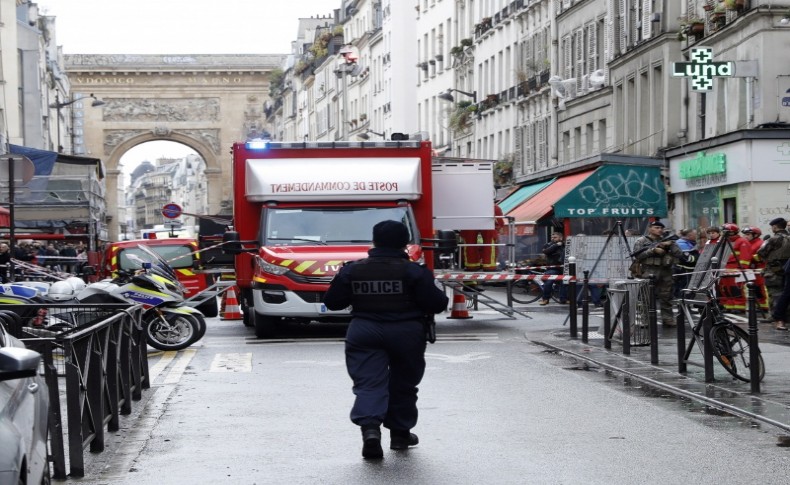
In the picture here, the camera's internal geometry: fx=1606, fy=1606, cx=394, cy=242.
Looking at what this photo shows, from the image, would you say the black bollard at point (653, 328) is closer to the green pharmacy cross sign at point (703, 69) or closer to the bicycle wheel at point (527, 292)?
the bicycle wheel at point (527, 292)

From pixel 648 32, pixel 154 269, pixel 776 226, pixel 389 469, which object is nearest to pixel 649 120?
pixel 648 32

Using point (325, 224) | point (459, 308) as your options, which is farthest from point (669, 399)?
point (459, 308)

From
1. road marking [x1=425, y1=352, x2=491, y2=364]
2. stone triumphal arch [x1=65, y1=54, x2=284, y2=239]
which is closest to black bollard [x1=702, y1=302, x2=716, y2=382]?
road marking [x1=425, y1=352, x2=491, y2=364]

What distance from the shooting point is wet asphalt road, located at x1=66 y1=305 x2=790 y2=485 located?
8953 millimetres

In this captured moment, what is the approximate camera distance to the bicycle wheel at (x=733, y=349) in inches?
547

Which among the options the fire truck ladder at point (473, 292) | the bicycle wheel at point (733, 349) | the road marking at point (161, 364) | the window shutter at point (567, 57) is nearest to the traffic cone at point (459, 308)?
the fire truck ladder at point (473, 292)

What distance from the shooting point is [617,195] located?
3591cm

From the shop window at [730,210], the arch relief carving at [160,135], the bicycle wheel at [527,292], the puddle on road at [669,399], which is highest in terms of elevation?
the arch relief carving at [160,135]

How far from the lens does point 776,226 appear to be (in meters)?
22.8

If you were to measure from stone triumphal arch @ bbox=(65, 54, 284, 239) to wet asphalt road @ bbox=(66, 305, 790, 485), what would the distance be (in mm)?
96887

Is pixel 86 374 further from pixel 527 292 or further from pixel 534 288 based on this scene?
pixel 527 292

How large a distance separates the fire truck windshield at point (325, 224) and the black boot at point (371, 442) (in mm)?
11772

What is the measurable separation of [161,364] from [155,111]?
98.4 m

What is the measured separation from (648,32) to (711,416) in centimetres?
2836
